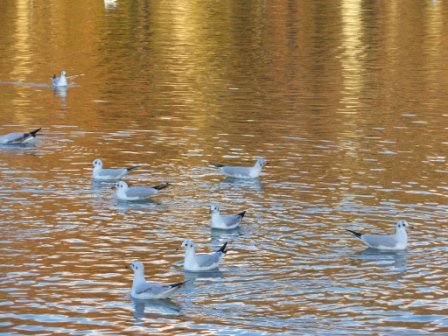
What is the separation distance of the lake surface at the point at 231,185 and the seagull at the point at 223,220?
22cm

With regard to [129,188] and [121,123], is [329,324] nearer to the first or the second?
[129,188]


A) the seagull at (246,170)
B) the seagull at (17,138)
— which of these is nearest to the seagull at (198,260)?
the seagull at (246,170)

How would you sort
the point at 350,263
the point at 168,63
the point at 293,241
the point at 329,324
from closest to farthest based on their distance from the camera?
the point at 329,324, the point at 350,263, the point at 293,241, the point at 168,63

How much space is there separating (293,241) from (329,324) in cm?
399

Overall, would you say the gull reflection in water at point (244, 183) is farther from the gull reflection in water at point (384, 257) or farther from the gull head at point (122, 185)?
the gull reflection in water at point (384, 257)

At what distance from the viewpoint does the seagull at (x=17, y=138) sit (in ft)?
84.2

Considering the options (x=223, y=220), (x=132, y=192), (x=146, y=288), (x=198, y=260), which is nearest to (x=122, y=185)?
Result: (x=132, y=192)

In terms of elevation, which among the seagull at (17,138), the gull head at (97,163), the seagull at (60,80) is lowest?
the seagull at (60,80)

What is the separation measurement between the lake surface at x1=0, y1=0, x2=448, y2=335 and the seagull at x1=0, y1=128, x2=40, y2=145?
0.72 ft

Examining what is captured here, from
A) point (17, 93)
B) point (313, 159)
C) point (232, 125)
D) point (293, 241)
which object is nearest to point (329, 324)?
point (293, 241)

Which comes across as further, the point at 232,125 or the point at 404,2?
the point at 404,2

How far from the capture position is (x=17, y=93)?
3456cm

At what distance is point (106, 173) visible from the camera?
22.2m

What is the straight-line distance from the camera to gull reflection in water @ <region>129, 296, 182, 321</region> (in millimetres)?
14500
